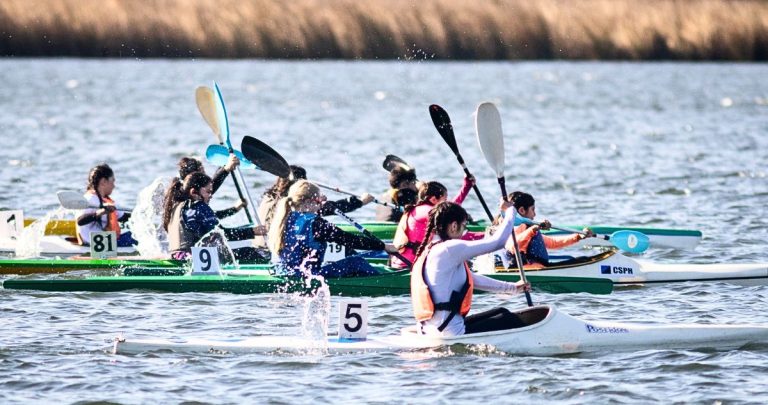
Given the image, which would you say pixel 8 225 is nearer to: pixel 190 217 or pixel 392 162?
pixel 190 217

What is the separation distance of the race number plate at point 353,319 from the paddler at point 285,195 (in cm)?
331

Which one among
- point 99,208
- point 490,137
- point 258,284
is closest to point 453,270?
point 490,137

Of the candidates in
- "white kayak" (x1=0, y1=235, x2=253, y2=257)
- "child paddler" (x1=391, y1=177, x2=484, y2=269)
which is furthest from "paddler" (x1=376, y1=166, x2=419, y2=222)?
"white kayak" (x1=0, y1=235, x2=253, y2=257)

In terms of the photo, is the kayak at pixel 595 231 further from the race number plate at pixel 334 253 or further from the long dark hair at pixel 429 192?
the race number plate at pixel 334 253

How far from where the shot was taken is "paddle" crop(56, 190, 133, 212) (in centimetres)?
1421

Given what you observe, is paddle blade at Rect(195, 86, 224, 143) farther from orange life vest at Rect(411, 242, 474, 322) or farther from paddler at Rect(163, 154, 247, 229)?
orange life vest at Rect(411, 242, 474, 322)

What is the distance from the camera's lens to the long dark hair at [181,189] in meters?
13.2

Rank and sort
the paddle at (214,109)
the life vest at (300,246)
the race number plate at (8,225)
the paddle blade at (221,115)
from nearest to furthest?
1. the life vest at (300,246)
2. the race number plate at (8,225)
3. the paddle blade at (221,115)
4. the paddle at (214,109)

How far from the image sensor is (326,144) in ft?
100

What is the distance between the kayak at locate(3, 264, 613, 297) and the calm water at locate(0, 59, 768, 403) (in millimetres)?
124

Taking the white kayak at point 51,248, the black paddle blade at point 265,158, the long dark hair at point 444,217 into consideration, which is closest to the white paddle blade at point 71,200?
the white kayak at point 51,248

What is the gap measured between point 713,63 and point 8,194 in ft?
121

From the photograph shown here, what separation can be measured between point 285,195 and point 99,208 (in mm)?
2144

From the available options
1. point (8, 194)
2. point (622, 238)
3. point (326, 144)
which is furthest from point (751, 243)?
point (326, 144)
